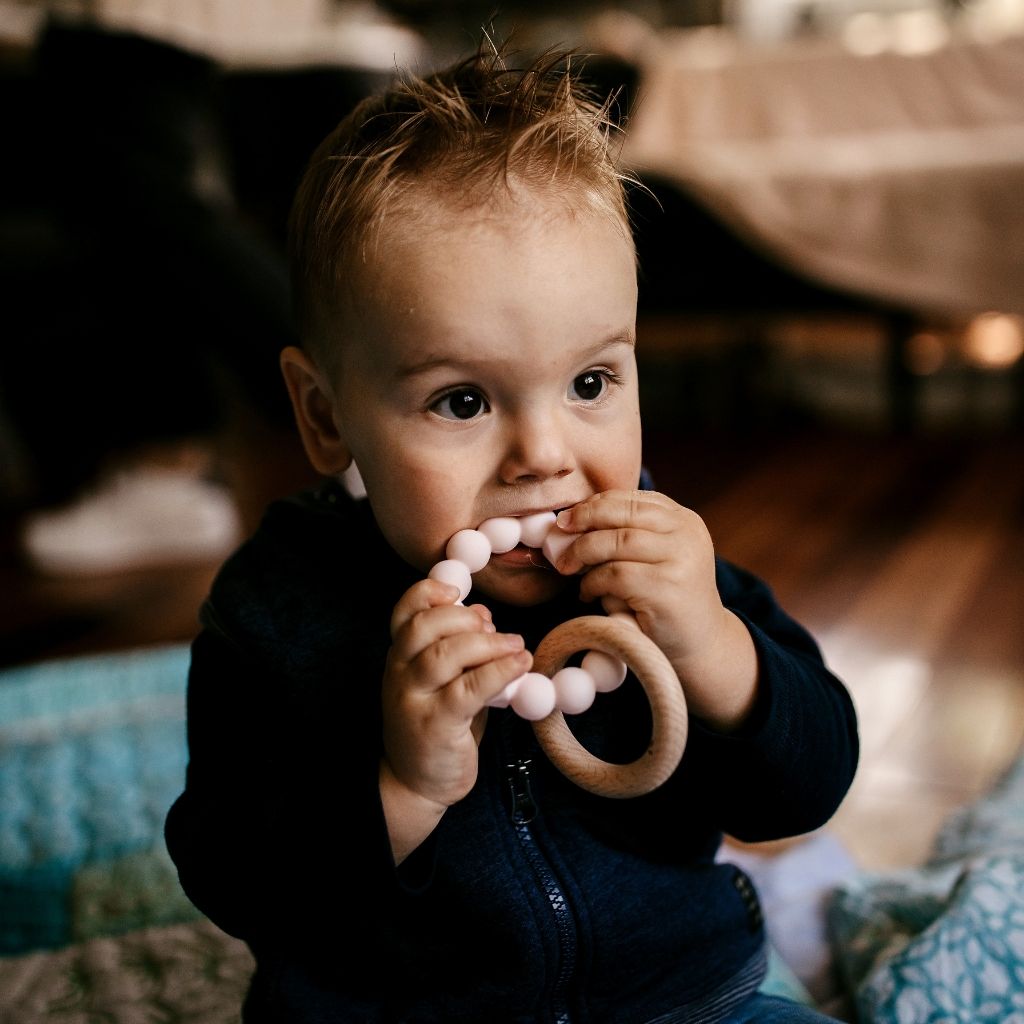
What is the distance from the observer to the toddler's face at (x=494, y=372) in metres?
0.49

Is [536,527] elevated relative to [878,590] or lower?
elevated

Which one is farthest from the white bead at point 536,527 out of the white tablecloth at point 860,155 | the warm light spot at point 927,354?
the warm light spot at point 927,354

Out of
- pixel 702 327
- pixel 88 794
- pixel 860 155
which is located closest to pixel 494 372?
pixel 88 794

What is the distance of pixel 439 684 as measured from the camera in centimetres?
46

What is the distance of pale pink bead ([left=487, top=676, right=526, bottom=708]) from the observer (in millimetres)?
470

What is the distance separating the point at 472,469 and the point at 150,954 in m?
0.52

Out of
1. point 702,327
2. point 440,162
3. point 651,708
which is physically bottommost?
point 651,708

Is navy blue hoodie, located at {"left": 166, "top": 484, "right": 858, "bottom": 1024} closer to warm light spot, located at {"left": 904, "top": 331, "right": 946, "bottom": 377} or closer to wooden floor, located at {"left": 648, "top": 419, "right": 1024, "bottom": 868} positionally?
wooden floor, located at {"left": 648, "top": 419, "right": 1024, "bottom": 868}

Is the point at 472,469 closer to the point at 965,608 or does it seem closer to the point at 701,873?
the point at 701,873

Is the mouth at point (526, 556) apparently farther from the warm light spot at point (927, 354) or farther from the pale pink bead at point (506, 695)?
the warm light spot at point (927, 354)

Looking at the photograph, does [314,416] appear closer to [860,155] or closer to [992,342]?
[860,155]

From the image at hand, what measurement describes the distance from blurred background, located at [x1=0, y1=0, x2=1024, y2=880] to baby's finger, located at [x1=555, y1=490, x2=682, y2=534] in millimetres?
617

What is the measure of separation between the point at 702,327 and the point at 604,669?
2.30 m

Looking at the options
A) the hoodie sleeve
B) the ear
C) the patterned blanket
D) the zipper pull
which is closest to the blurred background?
the patterned blanket
